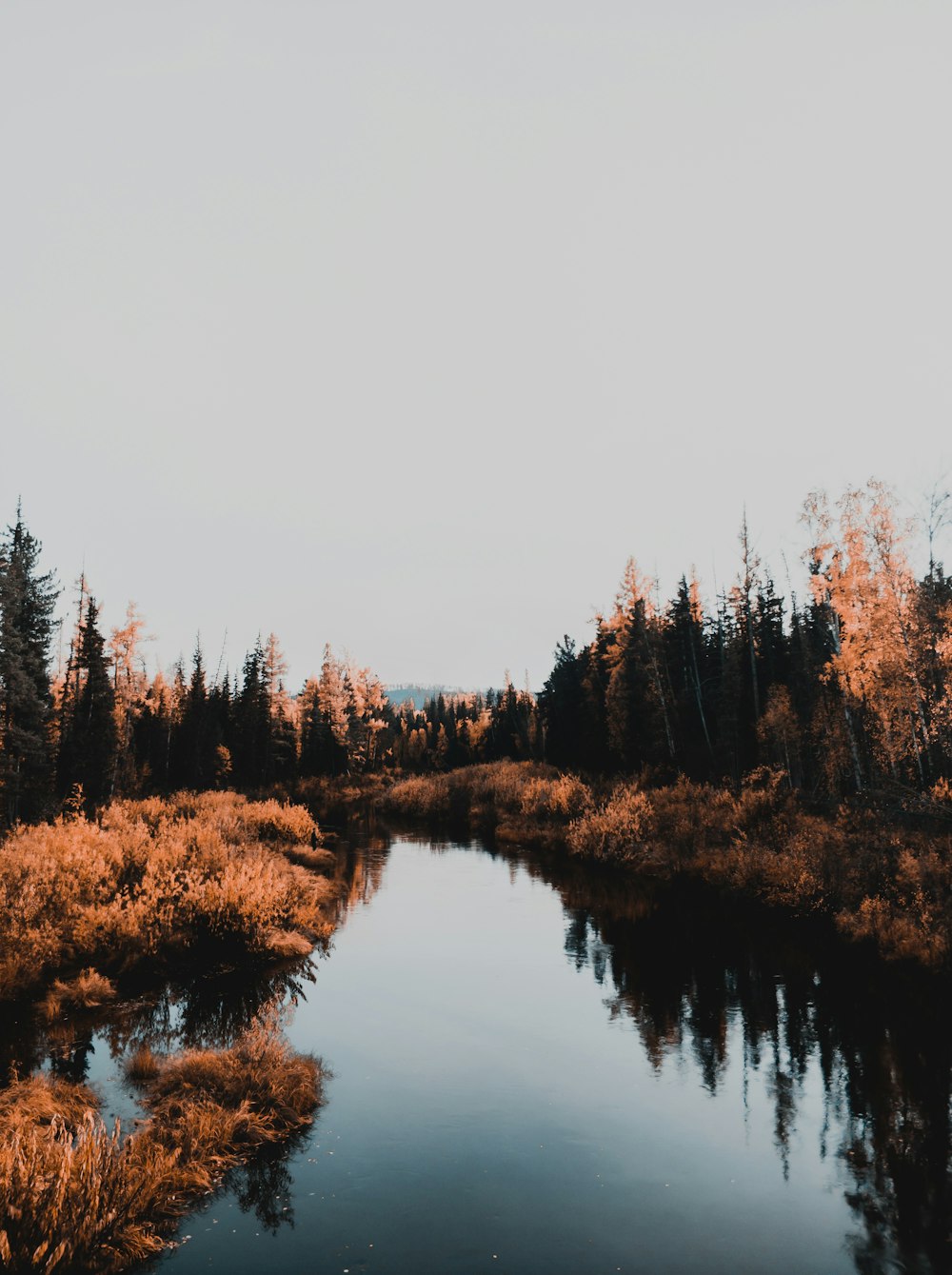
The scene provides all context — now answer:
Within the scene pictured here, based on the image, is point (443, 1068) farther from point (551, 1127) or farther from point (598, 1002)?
point (598, 1002)

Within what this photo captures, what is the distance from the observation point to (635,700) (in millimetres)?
46469

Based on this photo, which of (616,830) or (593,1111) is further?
(616,830)

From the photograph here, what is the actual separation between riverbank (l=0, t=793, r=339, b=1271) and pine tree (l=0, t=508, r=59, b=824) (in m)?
12.1

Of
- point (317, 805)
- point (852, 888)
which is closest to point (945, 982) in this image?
point (852, 888)

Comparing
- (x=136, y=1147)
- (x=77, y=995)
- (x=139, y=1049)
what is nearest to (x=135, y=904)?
(x=77, y=995)

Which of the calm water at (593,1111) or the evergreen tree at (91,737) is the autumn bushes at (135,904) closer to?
the calm water at (593,1111)

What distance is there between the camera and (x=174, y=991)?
44.6 feet

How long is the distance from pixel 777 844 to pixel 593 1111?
16394 millimetres

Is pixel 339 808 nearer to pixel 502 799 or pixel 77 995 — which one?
pixel 502 799

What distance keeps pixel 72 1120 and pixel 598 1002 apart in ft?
30.6

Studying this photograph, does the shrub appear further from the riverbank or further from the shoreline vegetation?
the riverbank

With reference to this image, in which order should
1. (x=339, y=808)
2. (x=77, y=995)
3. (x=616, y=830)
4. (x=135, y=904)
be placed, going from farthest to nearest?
(x=339, y=808) → (x=616, y=830) → (x=135, y=904) → (x=77, y=995)

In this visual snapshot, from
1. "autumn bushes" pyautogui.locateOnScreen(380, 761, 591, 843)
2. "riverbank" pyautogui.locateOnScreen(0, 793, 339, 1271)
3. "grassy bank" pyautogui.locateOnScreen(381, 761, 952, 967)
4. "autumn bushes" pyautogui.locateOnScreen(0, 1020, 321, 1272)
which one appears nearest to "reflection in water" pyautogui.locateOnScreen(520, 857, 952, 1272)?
"grassy bank" pyautogui.locateOnScreen(381, 761, 952, 967)

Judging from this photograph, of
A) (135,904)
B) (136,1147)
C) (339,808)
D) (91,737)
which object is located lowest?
(339,808)
